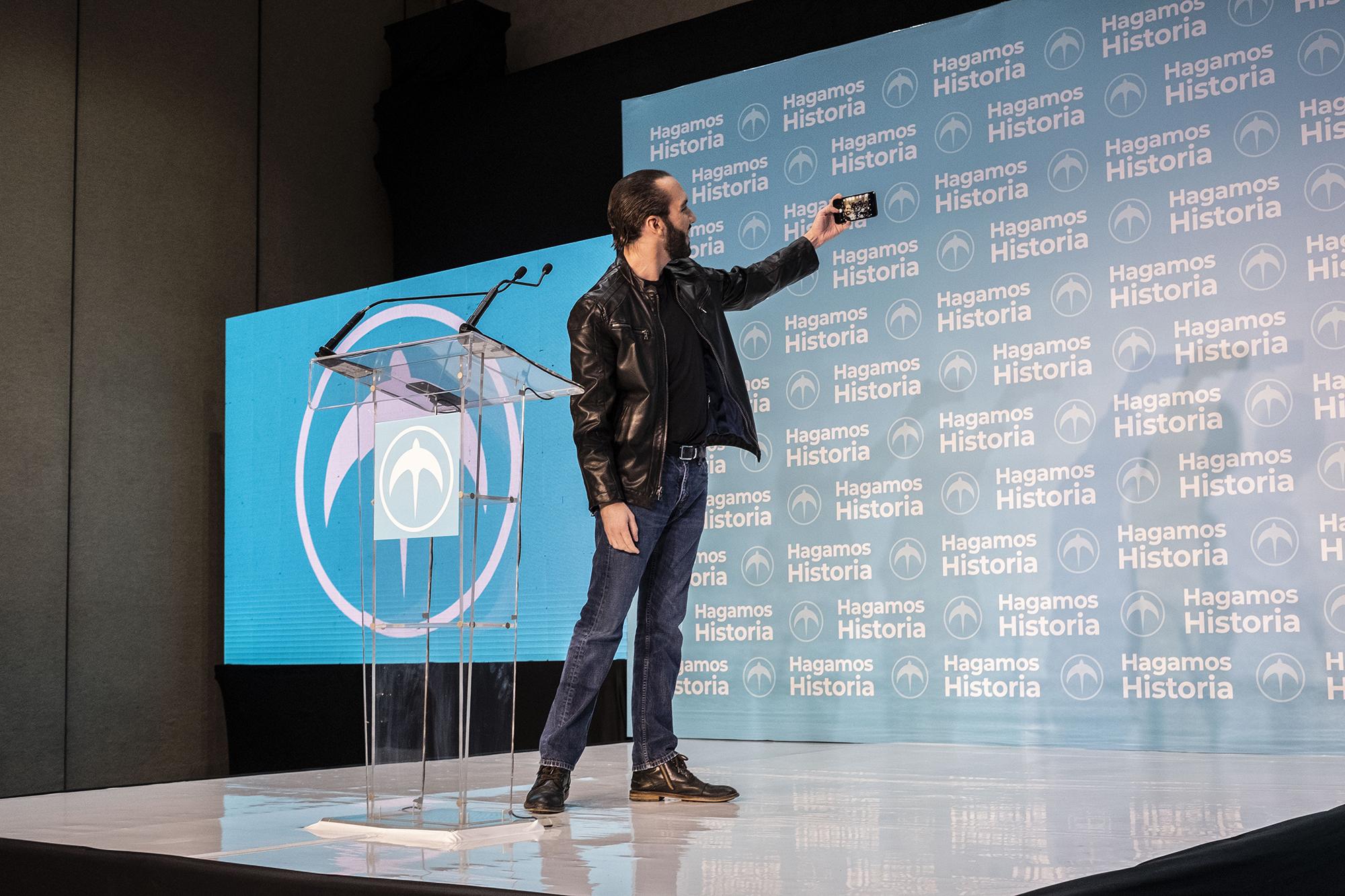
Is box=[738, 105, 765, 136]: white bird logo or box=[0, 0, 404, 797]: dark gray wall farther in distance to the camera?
box=[0, 0, 404, 797]: dark gray wall

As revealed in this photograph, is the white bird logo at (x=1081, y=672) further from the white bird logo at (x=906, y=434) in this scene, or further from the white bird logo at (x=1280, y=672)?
the white bird logo at (x=906, y=434)

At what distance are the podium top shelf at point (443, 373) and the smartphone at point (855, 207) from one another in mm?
985

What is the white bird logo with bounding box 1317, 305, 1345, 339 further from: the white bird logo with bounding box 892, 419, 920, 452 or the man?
the man

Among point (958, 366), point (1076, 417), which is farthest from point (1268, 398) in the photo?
point (958, 366)

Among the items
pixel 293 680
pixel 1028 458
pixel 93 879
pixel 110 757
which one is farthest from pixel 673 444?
pixel 110 757

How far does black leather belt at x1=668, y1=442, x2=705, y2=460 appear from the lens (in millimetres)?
2568

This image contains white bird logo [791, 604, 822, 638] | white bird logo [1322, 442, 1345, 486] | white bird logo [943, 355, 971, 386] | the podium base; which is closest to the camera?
the podium base

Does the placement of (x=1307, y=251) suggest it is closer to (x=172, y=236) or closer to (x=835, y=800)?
(x=835, y=800)

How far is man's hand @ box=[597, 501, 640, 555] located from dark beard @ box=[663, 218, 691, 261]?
0.56m

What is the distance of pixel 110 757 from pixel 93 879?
4.08 m

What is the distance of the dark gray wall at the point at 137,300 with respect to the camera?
545cm

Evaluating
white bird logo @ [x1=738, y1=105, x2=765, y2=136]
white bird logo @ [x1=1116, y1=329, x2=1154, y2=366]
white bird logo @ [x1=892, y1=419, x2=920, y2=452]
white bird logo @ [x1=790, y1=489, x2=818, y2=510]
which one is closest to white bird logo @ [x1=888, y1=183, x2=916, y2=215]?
white bird logo @ [x1=738, y1=105, x2=765, y2=136]

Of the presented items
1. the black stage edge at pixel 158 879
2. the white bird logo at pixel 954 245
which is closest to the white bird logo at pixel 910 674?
the white bird logo at pixel 954 245

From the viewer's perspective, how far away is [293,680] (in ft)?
18.4
